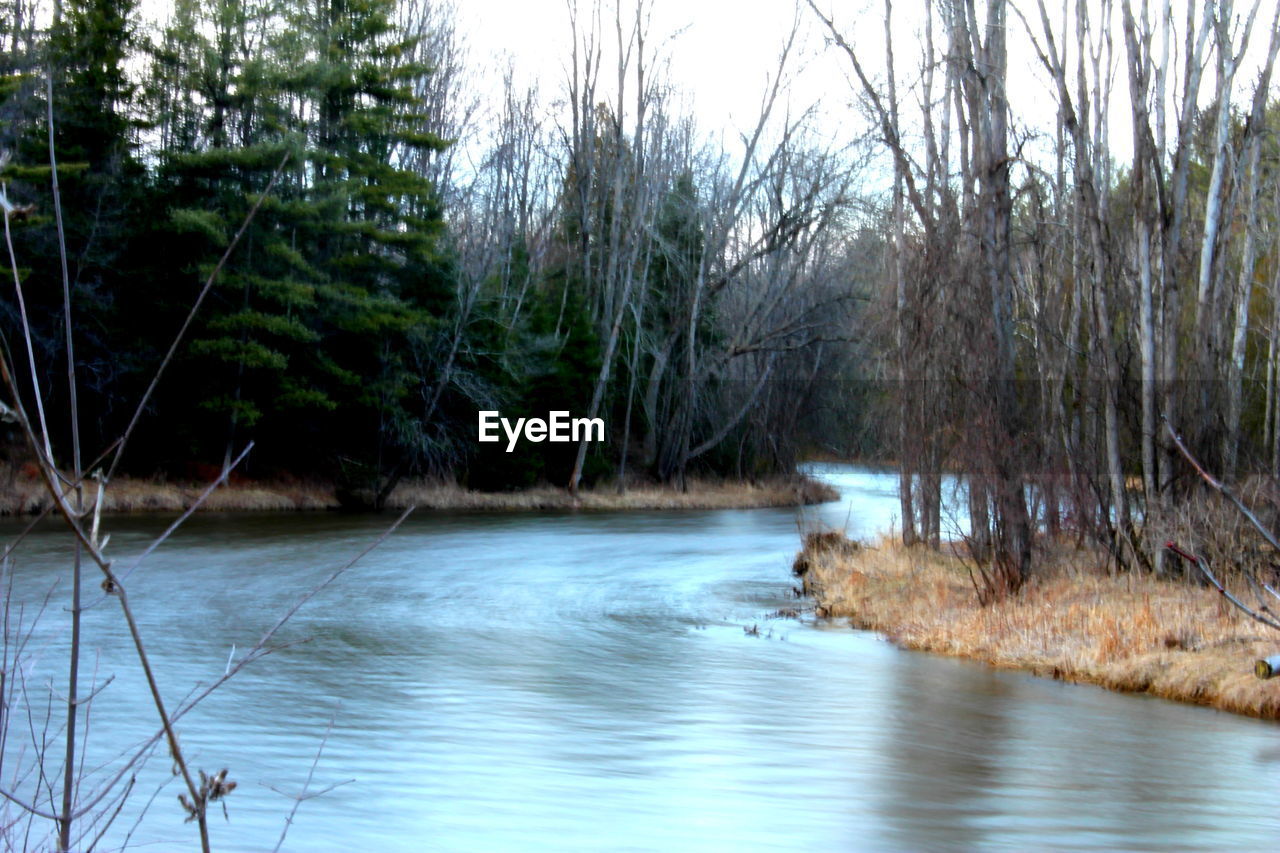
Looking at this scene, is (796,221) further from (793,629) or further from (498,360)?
(793,629)

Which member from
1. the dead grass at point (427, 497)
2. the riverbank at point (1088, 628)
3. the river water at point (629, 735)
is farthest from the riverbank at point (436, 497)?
the riverbank at point (1088, 628)

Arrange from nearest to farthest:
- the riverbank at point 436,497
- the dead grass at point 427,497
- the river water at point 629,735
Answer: the river water at point 629,735, the dead grass at point 427,497, the riverbank at point 436,497

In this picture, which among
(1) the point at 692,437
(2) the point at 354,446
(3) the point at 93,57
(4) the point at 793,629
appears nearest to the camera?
(4) the point at 793,629

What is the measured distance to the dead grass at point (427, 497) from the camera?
27672 mm

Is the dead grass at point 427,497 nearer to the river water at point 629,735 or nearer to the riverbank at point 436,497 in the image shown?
the riverbank at point 436,497

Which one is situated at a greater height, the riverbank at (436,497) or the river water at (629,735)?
the riverbank at (436,497)

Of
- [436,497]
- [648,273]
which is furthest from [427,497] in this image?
[648,273]

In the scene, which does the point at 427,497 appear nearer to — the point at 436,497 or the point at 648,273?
the point at 436,497

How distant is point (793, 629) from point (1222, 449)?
17.5ft

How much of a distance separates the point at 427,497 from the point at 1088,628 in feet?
81.0

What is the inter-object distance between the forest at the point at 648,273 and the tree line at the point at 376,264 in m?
0.13

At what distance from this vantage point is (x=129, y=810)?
24.9 feet

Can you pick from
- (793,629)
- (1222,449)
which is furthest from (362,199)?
(1222,449)

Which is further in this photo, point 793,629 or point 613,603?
point 613,603
